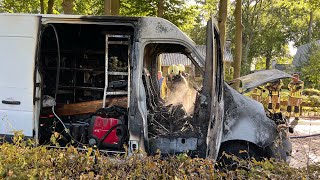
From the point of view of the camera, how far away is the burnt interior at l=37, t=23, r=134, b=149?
20.2 ft

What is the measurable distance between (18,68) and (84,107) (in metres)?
1.57

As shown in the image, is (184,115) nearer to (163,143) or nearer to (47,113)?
(163,143)

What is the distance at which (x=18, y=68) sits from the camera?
538 cm

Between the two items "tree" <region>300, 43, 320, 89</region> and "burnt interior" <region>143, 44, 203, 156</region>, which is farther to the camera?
"tree" <region>300, 43, 320, 89</region>

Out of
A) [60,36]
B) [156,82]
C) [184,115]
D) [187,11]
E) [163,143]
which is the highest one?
[187,11]

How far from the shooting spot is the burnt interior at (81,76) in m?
6.15

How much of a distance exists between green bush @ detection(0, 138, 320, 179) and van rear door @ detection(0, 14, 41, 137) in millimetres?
2147

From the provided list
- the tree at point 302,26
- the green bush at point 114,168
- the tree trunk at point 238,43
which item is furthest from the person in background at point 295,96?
the tree at point 302,26

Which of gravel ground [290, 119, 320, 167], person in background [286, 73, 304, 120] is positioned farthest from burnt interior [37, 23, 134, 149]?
person in background [286, 73, 304, 120]

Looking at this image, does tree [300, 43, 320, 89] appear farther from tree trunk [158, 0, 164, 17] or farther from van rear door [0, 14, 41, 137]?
van rear door [0, 14, 41, 137]

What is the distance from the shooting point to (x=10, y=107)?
5.45 metres

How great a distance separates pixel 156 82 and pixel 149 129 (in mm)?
2287

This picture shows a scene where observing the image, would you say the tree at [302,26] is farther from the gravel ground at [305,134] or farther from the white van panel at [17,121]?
the white van panel at [17,121]

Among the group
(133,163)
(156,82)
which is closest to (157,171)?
(133,163)
